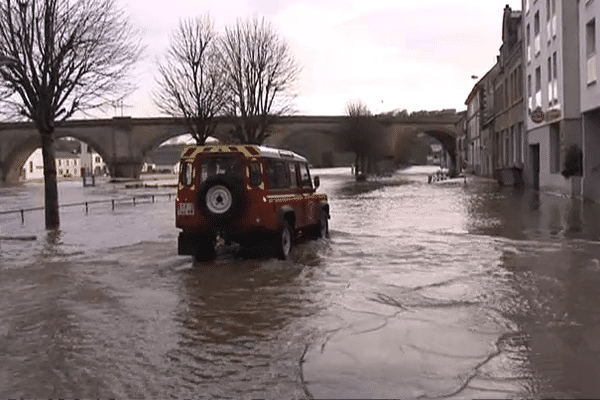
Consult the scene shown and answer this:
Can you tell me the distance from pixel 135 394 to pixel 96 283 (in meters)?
5.09

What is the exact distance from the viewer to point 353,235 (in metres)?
14.6

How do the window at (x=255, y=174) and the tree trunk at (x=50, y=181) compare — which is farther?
the tree trunk at (x=50, y=181)

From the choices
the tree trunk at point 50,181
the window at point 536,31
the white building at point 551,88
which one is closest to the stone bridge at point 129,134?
the white building at point 551,88

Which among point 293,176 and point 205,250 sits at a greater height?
point 293,176

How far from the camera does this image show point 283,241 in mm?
11086

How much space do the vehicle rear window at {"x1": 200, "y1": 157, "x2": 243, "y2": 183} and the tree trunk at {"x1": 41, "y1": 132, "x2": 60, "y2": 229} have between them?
877 centimetres

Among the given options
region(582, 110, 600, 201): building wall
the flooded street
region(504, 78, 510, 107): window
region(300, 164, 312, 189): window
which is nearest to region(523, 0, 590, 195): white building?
region(582, 110, 600, 201): building wall

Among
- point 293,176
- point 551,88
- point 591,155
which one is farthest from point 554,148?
point 293,176

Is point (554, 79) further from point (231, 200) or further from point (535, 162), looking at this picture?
point (231, 200)

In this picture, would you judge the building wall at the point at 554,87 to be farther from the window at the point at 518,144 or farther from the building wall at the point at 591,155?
the window at the point at 518,144

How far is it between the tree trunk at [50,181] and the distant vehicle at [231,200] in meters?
8.55

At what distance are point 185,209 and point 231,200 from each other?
3.06ft

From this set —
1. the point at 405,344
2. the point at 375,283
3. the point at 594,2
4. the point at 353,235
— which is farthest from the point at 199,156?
the point at 594,2

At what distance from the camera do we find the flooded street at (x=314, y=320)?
4887 millimetres
